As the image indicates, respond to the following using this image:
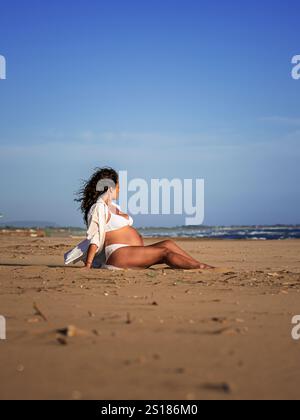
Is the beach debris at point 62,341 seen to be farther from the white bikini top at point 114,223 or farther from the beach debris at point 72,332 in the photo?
the white bikini top at point 114,223

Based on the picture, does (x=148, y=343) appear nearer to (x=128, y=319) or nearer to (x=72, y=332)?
(x=72, y=332)

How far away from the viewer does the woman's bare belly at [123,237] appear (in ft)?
25.6

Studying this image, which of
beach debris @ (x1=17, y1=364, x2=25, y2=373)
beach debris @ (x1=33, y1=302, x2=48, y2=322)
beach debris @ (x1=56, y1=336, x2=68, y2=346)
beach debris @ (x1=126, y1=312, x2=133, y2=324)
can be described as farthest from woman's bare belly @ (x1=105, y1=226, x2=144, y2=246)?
beach debris @ (x1=17, y1=364, x2=25, y2=373)

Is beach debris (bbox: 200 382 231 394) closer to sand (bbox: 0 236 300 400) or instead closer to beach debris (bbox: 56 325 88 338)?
sand (bbox: 0 236 300 400)

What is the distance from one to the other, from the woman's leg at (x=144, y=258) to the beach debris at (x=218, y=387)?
17.2 feet

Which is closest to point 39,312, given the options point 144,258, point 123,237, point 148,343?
point 148,343

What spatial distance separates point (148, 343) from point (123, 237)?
473 cm

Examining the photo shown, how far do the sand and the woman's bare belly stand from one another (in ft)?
7.04

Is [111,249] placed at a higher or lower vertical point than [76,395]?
higher

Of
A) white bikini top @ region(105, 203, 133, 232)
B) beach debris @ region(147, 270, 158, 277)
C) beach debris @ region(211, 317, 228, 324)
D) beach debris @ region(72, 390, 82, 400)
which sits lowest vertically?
beach debris @ region(147, 270, 158, 277)

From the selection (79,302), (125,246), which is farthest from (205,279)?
(79,302)

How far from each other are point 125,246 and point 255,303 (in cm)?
337

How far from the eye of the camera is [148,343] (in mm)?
3141

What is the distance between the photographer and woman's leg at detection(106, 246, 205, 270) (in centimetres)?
769
